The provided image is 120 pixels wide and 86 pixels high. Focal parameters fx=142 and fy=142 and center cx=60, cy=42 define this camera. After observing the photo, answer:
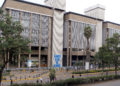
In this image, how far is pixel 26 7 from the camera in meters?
60.4

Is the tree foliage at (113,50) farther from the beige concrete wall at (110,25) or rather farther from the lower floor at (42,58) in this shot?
the beige concrete wall at (110,25)

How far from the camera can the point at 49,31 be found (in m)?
66.4

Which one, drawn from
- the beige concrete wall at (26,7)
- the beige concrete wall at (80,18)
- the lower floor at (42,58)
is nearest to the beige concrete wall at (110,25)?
the beige concrete wall at (80,18)

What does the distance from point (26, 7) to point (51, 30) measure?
15.6m

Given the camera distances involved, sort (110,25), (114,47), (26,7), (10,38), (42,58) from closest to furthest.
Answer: (10,38) < (114,47) < (26,7) < (42,58) < (110,25)

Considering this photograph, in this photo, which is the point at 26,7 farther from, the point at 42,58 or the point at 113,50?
the point at 113,50

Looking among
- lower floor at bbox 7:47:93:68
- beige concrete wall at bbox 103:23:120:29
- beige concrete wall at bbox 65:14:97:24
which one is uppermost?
beige concrete wall at bbox 65:14:97:24

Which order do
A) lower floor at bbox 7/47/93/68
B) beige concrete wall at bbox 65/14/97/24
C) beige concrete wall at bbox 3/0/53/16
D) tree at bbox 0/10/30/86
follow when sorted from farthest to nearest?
1. beige concrete wall at bbox 65/14/97/24
2. lower floor at bbox 7/47/93/68
3. beige concrete wall at bbox 3/0/53/16
4. tree at bbox 0/10/30/86

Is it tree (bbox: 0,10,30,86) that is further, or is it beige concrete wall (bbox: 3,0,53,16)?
beige concrete wall (bbox: 3,0,53,16)

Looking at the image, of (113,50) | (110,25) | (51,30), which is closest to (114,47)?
(113,50)

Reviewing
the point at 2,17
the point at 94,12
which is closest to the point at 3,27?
the point at 2,17

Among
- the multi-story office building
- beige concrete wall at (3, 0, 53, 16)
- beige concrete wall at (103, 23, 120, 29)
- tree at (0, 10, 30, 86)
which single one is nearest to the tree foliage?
the multi-story office building

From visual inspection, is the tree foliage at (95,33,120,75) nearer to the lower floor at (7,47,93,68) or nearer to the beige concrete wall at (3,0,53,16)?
the lower floor at (7,47,93,68)

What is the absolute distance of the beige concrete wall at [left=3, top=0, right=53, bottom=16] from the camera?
5666cm
